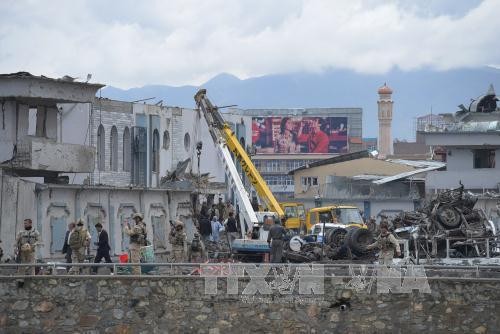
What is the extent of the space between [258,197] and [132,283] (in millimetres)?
23617

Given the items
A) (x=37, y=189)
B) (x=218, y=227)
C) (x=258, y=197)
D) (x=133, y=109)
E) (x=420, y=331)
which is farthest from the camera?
(x=133, y=109)

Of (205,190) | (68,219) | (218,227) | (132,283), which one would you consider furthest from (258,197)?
(132,283)

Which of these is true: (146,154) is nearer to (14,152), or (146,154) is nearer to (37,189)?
(14,152)

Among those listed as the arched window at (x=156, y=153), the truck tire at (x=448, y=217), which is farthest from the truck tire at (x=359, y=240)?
A: the arched window at (x=156, y=153)

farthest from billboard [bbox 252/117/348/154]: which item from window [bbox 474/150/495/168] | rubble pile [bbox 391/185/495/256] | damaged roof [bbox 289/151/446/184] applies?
rubble pile [bbox 391/185/495/256]

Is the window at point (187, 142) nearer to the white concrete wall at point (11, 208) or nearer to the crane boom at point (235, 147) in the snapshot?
the crane boom at point (235, 147)

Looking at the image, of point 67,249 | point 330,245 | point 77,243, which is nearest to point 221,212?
point 330,245

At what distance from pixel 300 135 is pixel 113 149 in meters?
117

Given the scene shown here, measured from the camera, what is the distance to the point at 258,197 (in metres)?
51.5

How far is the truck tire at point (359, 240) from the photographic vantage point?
3541cm

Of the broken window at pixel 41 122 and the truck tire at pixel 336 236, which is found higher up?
the broken window at pixel 41 122

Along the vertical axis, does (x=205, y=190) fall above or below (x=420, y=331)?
above

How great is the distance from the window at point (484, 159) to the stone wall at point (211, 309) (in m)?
39.1

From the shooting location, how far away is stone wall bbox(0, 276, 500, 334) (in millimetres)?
27703
